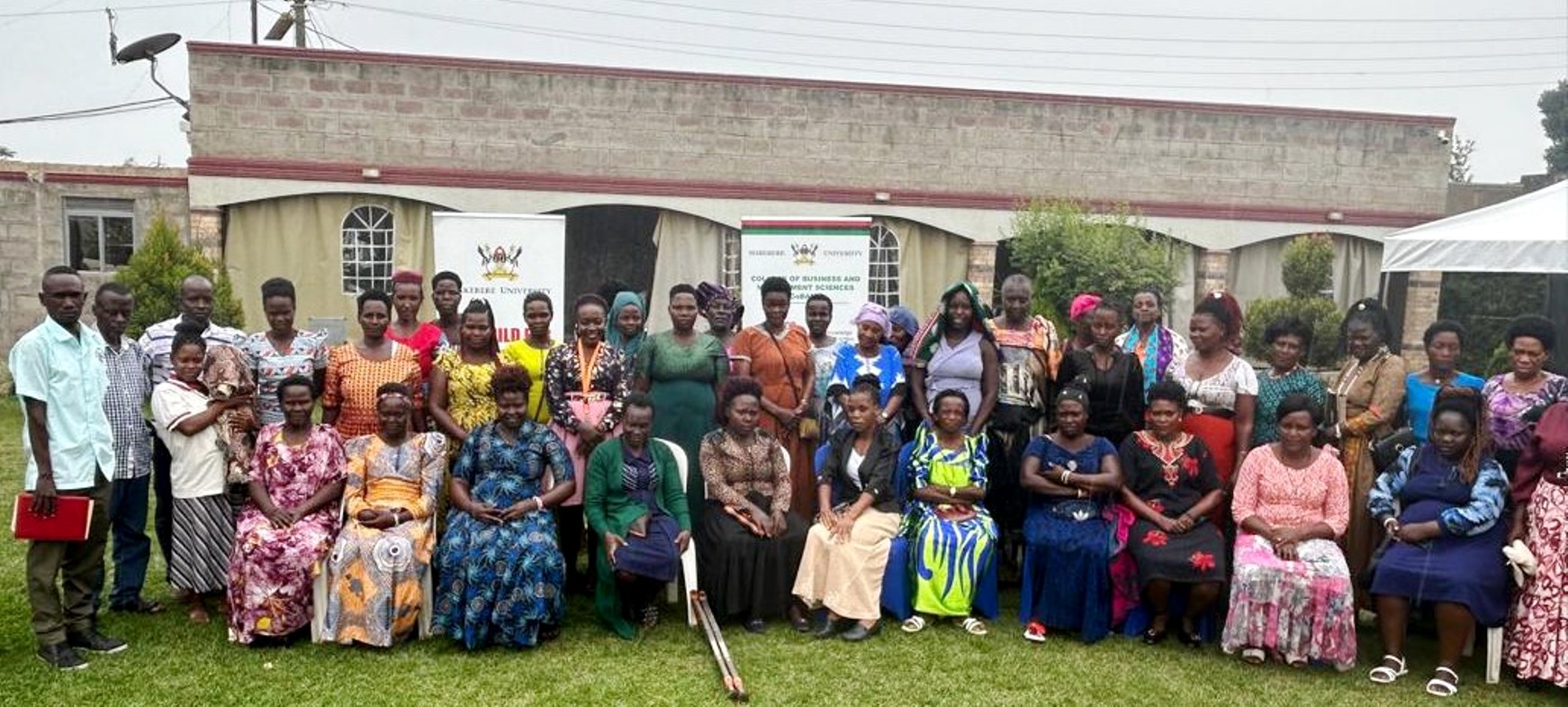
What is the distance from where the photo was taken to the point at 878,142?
14.6 m

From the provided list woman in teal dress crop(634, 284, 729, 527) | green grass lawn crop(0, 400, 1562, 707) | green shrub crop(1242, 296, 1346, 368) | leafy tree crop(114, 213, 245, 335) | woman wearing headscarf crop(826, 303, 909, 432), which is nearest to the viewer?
green grass lawn crop(0, 400, 1562, 707)

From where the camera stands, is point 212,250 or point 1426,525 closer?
point 1426,525

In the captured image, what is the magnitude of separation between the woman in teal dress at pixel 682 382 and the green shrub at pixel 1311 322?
9489 mm

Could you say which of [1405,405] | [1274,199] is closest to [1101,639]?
[1405,405]

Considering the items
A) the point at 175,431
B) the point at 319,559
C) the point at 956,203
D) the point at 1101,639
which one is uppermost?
the point at 956,203

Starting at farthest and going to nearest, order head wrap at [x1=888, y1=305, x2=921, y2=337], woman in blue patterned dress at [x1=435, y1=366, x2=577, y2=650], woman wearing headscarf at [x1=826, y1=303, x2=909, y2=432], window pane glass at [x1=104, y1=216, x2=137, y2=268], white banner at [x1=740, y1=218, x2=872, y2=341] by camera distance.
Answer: window pane glass at [x1=104, y1=216, x2=137, y2=268], white banner at [x1=740, y1=218, x2=872, y2=341], head wrap at [x1=888, y1=305, x2=921, y2=337], woman wearing headscarf at [x1=826, y1=303, x2=909, y2=432], woman in blue patterned dress at [x1=435, y1=366, x2=577, y2=650]

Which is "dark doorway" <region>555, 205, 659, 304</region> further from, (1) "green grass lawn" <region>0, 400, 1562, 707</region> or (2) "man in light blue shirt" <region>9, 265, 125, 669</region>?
(2) "man in light blue shirt" <region>9, 265, 125, 669</region>

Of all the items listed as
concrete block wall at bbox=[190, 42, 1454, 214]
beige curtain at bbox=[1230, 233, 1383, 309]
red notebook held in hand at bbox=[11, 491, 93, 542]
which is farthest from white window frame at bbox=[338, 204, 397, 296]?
beige curtain at bbox=[1230, 233, 1383, 309]

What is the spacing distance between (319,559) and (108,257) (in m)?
11.5

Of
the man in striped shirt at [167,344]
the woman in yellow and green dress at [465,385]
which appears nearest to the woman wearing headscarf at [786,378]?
the woman in yellow and green dress at [465,385]

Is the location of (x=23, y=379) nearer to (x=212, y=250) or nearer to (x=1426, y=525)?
(x=1426, y=525)

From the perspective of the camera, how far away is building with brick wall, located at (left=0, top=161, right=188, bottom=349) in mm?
13828

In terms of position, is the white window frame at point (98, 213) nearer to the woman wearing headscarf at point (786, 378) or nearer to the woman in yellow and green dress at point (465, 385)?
the woman in yellow and green dress at point (465, 385)

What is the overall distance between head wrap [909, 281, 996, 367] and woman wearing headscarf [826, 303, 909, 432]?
0.44 ft
